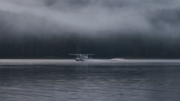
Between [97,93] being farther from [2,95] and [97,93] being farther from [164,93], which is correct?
[2,95]

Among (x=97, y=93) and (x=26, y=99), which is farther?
(x=97, y=93)

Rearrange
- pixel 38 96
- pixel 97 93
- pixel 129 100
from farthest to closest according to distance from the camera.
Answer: pixel 97 93, pixel 38 96, pixel 129 100

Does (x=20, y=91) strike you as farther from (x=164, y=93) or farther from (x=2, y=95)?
(x=164, y=93)

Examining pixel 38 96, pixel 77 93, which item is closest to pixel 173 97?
pixel 77 93

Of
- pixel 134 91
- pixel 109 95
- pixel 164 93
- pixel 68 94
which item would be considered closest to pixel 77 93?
pixel 68 94

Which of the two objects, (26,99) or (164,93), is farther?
(164,93)

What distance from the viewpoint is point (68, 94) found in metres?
43.5

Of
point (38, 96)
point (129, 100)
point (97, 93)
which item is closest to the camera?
point (129, 100)

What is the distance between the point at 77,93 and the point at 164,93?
989 cm

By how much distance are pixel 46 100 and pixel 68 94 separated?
518 centimetres

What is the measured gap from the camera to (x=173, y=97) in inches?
1592

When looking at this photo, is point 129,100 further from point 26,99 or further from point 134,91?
point 26,99

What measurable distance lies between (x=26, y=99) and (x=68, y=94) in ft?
18.9

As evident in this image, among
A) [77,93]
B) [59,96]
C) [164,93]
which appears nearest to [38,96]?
[59,96]
